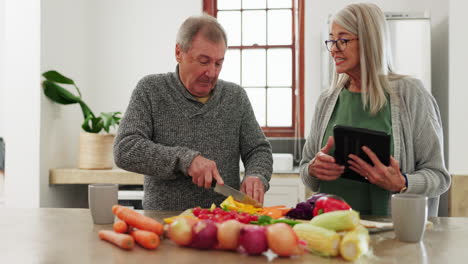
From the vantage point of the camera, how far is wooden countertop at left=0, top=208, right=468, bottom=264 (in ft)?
3.46

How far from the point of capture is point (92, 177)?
11.3 ft

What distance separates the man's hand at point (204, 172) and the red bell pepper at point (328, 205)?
1.12 feet

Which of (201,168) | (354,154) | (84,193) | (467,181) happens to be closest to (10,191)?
(84,193)

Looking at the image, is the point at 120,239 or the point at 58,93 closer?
the point at 120,239

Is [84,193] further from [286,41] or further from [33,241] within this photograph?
[33,241]

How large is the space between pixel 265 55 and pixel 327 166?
2.74 m

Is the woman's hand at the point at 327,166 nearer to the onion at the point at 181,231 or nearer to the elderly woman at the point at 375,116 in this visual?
the elderly woman at the point at 375,116

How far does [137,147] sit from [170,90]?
31 cm

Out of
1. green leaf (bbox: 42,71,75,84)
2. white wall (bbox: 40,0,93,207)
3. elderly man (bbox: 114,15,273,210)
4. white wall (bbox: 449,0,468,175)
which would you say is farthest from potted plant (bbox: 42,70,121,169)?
white wall (bbox: 449,0,468,175)

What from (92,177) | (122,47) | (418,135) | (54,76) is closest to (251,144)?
(418,135)

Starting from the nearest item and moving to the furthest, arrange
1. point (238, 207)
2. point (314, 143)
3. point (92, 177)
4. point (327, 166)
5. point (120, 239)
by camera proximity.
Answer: point (120, 239), point (238, 207), point (327, 166), point (314, 143), point (92, 177)

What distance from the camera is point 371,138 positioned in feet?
5.16

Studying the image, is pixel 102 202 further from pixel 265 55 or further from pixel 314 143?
pixel 265 55

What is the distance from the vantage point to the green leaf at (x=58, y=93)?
3.37m
